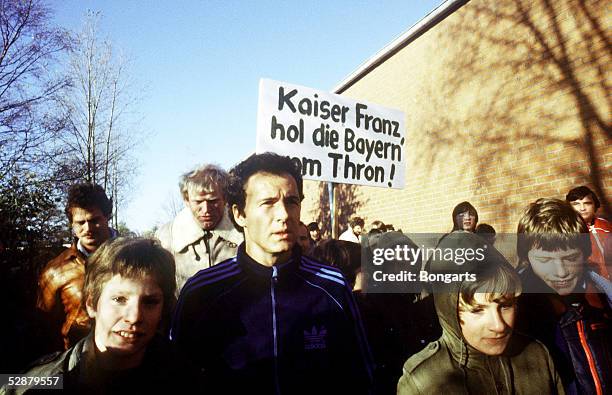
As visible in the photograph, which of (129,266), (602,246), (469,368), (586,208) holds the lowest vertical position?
(469,368)

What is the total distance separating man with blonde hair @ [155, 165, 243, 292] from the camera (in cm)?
309

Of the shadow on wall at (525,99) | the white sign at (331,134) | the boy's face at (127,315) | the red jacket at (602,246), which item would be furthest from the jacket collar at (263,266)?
the shadow on wall at (525,99)

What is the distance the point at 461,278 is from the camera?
1.81m

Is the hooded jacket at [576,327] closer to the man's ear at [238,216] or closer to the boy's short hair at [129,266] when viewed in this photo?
the man's ear at [238,216]

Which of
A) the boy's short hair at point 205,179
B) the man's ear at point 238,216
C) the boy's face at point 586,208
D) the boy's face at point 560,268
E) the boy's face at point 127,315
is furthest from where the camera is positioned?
the boy's face at point 586,208

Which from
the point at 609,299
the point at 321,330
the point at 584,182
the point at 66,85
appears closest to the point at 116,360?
the point at 321,330

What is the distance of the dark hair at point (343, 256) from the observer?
274cm

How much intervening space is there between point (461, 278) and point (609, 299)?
2.53 ft

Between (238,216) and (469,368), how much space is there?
1.34 m

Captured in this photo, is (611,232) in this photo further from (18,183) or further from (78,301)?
(18,183)

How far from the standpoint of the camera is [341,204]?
10.6 meters

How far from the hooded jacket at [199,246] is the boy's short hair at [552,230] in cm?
200

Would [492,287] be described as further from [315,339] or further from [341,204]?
[341,204]

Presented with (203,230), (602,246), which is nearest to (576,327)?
(602,246)
